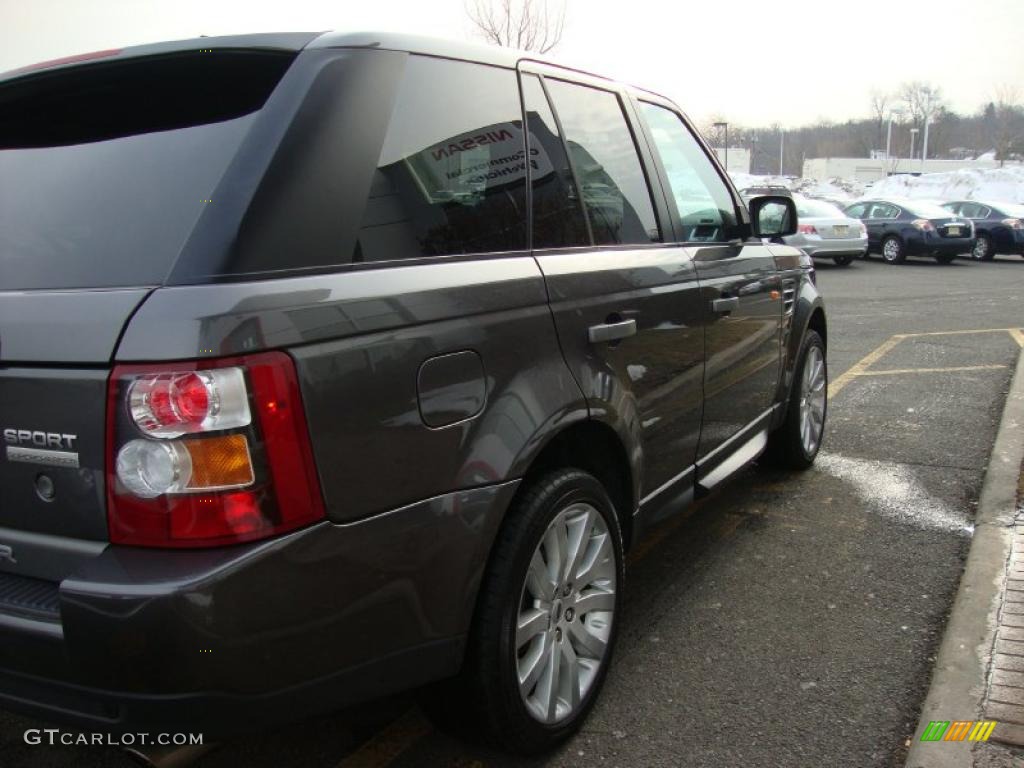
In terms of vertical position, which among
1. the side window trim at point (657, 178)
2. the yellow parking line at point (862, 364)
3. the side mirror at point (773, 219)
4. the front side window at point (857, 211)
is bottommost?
the yellow parking line at point (862, 364)

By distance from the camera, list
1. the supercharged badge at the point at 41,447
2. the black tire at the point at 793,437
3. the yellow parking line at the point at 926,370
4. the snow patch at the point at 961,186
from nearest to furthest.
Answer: the supercharged badge at the point at 41,447, the black tire at the point at 793,437, the yellow parking line at the point at 926,370, the snow patch at the point at 961,186

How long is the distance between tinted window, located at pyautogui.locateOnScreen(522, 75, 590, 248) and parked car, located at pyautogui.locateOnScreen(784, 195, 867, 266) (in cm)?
1620

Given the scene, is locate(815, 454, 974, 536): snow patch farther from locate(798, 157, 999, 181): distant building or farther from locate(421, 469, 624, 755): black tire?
locate(798, 157, 999, 181): distant building

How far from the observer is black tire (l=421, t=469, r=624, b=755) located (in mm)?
2168

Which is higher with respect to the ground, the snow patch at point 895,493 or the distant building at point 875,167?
the distant building at point 875,167

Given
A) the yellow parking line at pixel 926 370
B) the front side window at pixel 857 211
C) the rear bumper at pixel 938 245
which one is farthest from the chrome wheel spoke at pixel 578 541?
the front side window at pixel 857 211

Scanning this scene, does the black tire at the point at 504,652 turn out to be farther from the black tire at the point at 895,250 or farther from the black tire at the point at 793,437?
the black tire at the point at 895,250

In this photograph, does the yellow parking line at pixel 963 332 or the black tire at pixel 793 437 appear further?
the yellow parking line at pixel 963 332

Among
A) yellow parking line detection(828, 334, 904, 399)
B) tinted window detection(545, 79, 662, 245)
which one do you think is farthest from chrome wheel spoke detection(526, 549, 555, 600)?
yellow parking line detection(828, 334, 904, 399)

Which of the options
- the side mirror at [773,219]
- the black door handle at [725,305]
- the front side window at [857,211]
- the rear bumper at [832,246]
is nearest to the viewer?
the black door handle at [725,305]

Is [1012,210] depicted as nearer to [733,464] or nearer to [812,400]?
[812,400]

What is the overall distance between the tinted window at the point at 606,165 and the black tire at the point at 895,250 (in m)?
19.0

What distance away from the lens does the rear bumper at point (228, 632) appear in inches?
63.5

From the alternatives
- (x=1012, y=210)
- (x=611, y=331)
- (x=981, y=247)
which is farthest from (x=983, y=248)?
(x=611, y=331)
